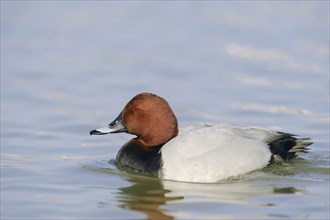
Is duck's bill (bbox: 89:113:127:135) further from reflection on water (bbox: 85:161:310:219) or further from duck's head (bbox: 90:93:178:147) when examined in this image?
reflection on water (bbox: 85:161:310:219)

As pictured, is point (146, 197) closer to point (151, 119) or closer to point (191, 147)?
point (191, 147)

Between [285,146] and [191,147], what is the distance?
1.14 m

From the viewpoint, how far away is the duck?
948 centimetres

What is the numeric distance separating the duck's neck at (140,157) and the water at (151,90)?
116 mm

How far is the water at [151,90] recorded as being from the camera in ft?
28.6

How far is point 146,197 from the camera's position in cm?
890

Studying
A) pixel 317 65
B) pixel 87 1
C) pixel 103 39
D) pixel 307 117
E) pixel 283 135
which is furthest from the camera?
pixel 87 1

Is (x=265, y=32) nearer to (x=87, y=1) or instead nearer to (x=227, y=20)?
(x=227, y=20)

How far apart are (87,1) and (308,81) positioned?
5707 millimetres

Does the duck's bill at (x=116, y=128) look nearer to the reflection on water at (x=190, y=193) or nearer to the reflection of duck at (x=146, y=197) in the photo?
the reflection on water at (x=190, y=193)

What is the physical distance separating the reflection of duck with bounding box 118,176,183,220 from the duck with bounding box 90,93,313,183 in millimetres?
182

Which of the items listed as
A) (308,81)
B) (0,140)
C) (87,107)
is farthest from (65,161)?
(308,81)

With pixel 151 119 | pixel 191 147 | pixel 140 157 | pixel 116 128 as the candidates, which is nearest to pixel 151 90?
pixel 116 128

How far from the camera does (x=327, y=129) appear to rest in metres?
11.7
